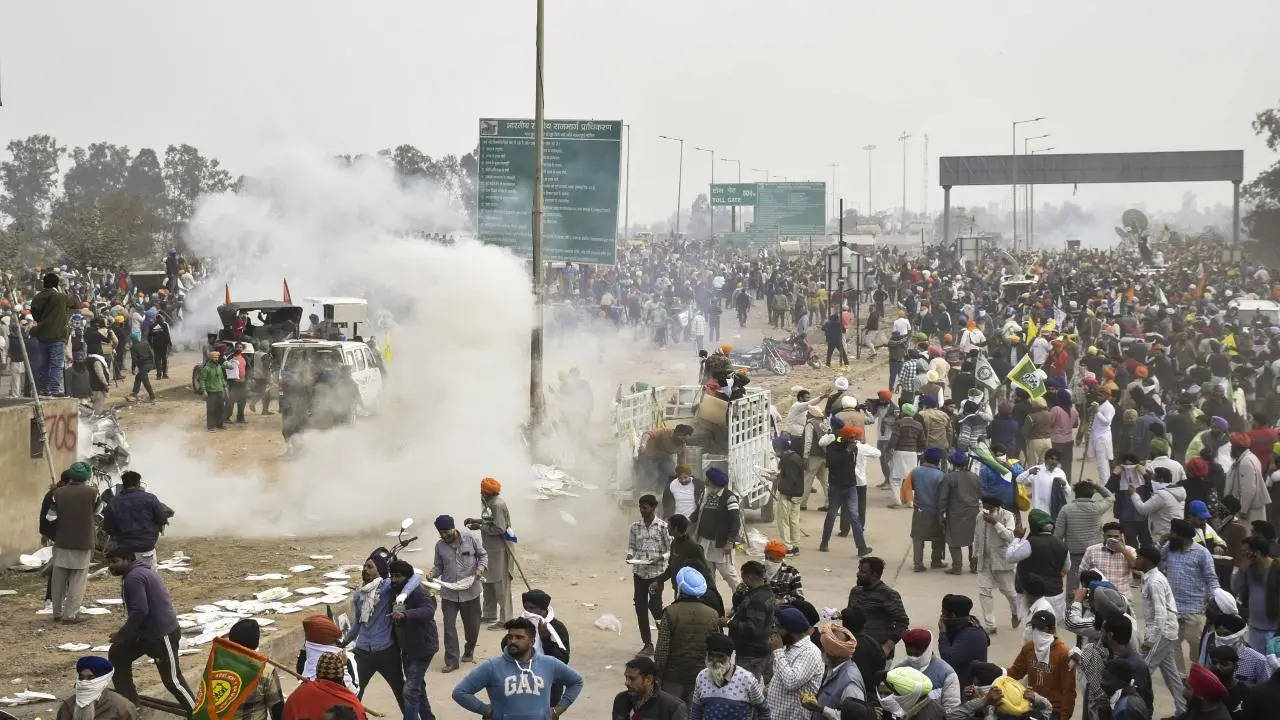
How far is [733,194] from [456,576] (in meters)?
65.2

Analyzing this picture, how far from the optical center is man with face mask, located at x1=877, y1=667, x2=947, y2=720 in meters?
6.41

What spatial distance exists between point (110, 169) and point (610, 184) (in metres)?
92.1

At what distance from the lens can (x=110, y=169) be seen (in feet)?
334

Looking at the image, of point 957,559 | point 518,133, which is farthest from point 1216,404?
point 518,133

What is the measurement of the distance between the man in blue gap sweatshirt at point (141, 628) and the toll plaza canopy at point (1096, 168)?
2532 inches

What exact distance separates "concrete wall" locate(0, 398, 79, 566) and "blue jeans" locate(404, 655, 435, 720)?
271 inches

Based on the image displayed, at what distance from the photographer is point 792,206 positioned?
69.4m

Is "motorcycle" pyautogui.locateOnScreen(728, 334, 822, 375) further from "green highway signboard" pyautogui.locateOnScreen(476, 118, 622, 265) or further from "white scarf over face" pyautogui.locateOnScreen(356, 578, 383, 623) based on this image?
"white scarf over face" pyautogui.locateOnScreen(356, 578, 383, 623)

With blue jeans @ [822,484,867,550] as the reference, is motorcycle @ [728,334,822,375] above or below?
above

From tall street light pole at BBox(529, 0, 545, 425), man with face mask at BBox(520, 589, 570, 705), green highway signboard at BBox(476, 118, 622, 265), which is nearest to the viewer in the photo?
man with face mask at BBox(520, 589, 570, 705)

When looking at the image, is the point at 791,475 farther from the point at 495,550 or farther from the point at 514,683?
the point at 514,683

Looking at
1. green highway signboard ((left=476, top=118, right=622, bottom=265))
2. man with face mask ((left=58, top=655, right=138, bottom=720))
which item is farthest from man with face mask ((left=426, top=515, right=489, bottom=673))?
green highway signboard ((left=476, top=118, right=622, bottom=265))

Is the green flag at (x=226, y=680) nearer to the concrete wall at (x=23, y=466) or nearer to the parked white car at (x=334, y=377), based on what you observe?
the concrete wall at (x=23, y=466)

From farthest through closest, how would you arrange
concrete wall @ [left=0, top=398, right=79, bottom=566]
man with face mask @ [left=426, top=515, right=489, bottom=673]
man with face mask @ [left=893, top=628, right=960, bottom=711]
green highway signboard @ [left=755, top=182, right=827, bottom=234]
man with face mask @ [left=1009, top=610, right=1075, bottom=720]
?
green highway signboard @ [left=755, top=182, right=827, bottom=234] → concrete wall @ [left=0, top=398, right=79, bottom=566] → man with face mask @ [left=426, top=515, right=489, bottom=673] → man with face mask @ [left=1009, top=610, right=1075, bottom=720] → man with face mask @ [left=893, top=628, right=960, bottom=711]
